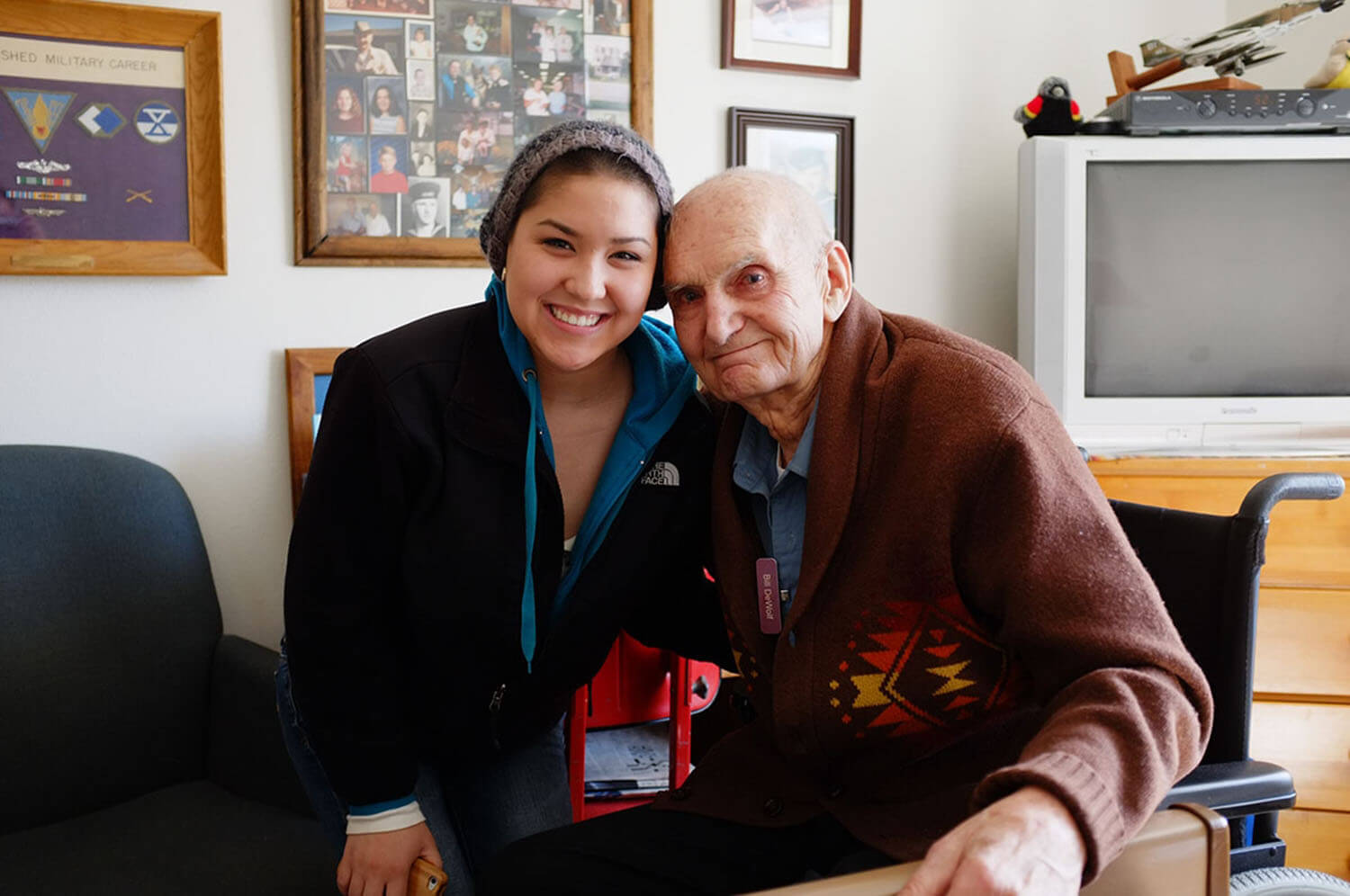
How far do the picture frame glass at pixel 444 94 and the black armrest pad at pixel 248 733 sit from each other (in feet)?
2.73

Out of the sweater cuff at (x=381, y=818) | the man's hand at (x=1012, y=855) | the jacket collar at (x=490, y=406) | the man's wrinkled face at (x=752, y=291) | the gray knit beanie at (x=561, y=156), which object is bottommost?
the sweater cuff at (x=381, y=818)

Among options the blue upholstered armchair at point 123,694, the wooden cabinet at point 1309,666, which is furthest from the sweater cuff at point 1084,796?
the wooden cabinet at point 1309,666

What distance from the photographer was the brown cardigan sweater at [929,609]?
0.90 meters

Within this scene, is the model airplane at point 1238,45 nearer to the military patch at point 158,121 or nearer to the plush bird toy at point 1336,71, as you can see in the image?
the plush bird toy at point 1336,71

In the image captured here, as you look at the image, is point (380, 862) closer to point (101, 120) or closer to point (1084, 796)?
point (1084, 796)

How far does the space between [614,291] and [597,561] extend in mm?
314

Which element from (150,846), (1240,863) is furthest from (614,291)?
(150,846)

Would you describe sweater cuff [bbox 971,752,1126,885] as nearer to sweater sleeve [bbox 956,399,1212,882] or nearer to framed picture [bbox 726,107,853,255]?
sweater sleeve [bbox 956,399,1212,882]

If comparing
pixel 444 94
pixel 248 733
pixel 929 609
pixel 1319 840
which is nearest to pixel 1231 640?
pixel 929 609

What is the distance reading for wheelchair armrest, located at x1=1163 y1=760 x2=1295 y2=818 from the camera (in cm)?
100

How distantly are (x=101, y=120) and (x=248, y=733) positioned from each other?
1.12m

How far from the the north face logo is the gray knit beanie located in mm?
185

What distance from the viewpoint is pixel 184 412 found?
6.73 feet


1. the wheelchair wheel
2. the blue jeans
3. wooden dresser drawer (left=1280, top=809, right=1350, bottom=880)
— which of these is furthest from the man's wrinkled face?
wooden dresser drawer (left=1280, top=809, right=1350, bottom=880)
